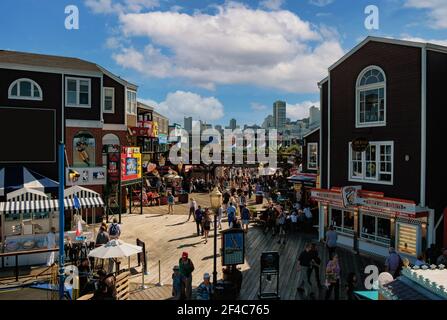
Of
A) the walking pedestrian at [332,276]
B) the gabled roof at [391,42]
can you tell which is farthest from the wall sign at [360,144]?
the walking pedestrian at [332,276]

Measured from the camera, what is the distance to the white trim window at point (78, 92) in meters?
23.2

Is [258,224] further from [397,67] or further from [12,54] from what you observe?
[12,54]

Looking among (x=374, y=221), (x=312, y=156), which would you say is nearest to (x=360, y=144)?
(x=374, y=221)

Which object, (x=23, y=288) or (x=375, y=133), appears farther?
(x=375, y=133)

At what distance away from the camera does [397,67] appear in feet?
52.8

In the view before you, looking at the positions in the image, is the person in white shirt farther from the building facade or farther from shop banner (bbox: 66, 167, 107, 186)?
the building facade

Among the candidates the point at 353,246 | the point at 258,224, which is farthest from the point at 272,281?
the point at 258,224

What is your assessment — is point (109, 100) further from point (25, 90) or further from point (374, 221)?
point (374, 221)

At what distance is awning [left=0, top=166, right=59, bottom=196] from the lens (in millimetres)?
19961

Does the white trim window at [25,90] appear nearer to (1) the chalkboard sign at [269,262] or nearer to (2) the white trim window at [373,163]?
(1) the chalkboard sign at [269,262]

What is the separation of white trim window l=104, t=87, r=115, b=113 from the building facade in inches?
598

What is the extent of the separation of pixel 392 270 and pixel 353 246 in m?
6.02

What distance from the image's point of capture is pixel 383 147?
16906 millimetres
